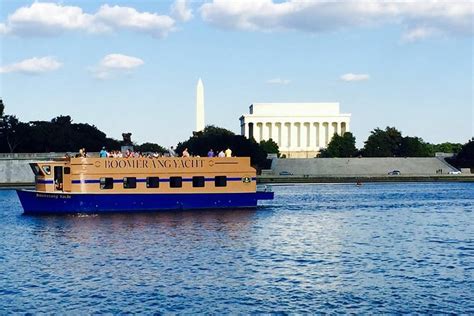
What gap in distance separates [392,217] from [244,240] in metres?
20.9

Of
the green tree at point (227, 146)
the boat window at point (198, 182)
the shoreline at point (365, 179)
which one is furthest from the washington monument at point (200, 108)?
the boat window at point (198, 182)

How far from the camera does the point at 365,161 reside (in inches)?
6786

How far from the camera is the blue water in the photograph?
28219mm

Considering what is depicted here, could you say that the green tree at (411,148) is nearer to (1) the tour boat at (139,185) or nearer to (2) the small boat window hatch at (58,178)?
(1) the tour boat at (139,185)

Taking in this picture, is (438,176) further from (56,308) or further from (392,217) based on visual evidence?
(56,308)

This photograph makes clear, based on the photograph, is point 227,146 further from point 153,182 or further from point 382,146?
point 153,182

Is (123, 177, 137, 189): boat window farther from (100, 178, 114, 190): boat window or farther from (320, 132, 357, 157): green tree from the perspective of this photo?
(320, 132, 357, 157): green tree

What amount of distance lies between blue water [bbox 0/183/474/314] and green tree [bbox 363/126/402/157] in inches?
4970

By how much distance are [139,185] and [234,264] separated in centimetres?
2828

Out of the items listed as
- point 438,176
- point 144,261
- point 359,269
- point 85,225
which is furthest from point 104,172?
point 438,176

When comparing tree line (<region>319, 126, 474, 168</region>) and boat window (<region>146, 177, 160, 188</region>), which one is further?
tree line (<region>319, 126, 474, 168</region>)

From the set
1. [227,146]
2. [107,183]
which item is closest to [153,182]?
[107,183]

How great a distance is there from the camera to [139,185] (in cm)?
6325

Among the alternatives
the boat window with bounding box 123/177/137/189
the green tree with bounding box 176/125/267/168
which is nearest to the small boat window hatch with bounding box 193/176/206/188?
the boat window with bounding box 123/177/137/189
